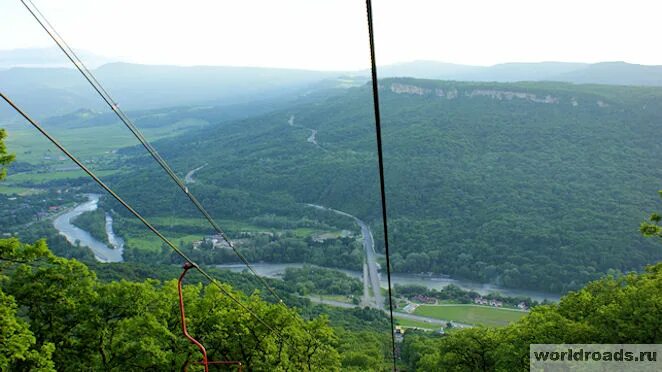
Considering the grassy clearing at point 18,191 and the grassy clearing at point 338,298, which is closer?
the grassy clearing at point 338,298

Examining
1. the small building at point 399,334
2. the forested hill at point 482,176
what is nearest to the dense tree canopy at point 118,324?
the small building at point 399,334

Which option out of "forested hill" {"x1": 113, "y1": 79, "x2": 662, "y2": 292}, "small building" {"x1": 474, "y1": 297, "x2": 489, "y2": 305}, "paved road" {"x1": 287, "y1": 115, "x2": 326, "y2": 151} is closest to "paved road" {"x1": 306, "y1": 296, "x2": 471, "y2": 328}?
"small building" {"x1": 474, "y1": 297, "x2": 489, "y2": 305}

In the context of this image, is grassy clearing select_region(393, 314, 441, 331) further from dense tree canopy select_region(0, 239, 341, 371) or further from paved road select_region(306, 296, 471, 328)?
dense tree canopy select_region(0, 239, 341, 371)

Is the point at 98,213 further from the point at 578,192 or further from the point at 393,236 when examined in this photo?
the point at 578,192

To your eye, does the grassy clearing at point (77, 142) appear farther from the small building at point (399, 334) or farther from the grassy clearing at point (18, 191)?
the small building at point (399, 334)

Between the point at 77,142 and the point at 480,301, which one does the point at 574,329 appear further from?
the point at 77,142

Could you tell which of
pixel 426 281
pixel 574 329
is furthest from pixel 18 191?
pixel 574 329

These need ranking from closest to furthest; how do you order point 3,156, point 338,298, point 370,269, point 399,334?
point 3,156
point 399,334
point 338,298
point 370,269
